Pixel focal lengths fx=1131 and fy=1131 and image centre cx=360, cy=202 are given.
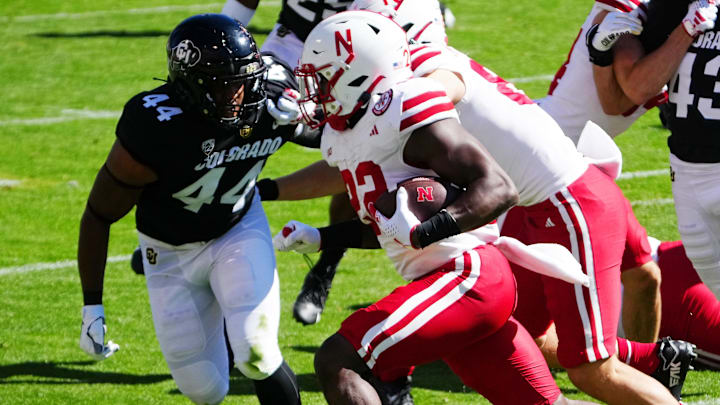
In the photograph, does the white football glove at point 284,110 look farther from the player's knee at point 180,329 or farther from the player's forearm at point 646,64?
the player's forearm at point 646,64

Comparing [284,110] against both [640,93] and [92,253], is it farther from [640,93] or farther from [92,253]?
[640,93]

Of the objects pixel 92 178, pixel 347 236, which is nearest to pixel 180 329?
pixel 347 236

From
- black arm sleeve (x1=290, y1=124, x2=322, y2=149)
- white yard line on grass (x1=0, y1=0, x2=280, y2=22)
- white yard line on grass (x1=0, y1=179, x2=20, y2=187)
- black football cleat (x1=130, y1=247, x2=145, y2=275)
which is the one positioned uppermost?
black arm sleeve (x1=290, y1=124, x2=322, y2=149)

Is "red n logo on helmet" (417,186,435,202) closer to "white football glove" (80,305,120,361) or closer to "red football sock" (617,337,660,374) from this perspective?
"red football sock" (617,337,660,374)

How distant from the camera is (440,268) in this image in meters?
3.47

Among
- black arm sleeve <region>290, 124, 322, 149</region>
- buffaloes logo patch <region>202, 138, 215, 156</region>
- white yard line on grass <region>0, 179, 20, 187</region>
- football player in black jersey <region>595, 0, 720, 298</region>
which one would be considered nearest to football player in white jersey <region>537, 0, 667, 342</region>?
football player in black jersey <region>595, 0, 720, 298</region>

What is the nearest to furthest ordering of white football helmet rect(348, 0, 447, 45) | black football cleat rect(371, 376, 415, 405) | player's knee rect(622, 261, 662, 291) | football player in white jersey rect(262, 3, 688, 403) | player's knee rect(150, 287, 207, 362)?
black football cleat rect(371, 376, 415, 405)
football player in white jersey rect(262, 3, 688, 403)
player's knee rect(150, 287, 207, 362)
white football helmet rect(348, 0, 447, 45)
player's knee rect(622, 261, 662, 291)

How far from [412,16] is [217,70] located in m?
0.83

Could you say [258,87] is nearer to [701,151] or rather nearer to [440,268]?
[440,268]

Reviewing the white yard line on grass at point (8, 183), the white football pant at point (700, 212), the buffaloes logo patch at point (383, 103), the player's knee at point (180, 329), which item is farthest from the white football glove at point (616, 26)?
the white yard line on grass at point (8, 183)

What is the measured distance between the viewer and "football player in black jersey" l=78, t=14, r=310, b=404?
4012 millimetres

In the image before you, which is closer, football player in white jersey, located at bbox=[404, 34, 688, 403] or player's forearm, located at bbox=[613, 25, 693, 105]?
football player in white jersey, located at bbox=[404, 34, 688, 403]

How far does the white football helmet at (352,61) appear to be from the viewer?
3.48 m

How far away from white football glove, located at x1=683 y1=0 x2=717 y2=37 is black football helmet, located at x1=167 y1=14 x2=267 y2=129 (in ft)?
5.33
